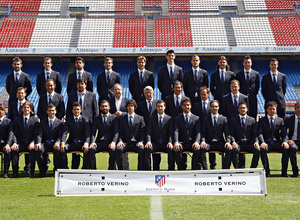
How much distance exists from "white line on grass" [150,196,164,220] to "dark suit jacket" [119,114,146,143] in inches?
79.2

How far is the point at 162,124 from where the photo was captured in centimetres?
702

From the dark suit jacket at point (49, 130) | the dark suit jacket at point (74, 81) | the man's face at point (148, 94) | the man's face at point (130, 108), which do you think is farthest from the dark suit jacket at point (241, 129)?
the dark suit jacket at point (49, 130)

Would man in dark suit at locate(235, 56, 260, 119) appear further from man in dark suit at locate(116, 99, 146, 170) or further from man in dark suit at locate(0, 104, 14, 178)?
man in dark suit at locate(0, 104, 14, 178)

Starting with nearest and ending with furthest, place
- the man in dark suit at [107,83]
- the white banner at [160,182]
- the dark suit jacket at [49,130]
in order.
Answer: the white banner at [160,182] < the dark suit jacket at [49,130] < the man in dark suit at [107,83]

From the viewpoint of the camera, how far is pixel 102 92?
797 centimetres

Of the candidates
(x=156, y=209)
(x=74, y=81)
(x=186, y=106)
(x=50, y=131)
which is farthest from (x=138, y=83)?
(x=156, y=209)

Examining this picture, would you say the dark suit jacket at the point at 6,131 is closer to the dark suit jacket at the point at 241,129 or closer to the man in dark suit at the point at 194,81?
the man in dark suit at the point at 194,81

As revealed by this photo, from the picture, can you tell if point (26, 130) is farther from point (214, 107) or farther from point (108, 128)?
point (214, 107)

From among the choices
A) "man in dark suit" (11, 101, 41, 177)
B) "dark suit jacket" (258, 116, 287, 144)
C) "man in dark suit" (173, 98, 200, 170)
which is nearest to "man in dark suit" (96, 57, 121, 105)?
"man in dark suit" (11, 101, 41, 177)

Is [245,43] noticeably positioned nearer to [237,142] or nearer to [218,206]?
[237,142]

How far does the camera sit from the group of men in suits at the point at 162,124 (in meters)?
6.85

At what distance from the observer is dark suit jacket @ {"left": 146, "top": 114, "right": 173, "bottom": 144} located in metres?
6.99

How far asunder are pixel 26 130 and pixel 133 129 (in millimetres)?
1969

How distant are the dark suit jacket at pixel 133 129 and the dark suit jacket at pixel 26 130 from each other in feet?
5.15
